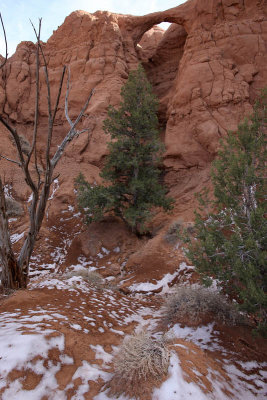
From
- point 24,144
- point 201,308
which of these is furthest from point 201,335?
point 24,144

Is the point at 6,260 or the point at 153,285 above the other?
the point at 6,260

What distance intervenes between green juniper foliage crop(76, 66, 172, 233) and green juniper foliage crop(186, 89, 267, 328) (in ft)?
20.7

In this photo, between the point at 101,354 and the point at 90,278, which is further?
the point at 90,278

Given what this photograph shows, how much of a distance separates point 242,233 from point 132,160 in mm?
8049

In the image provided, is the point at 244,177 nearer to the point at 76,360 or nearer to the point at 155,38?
the point at 76,360

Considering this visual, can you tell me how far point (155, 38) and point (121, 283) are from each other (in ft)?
77.6

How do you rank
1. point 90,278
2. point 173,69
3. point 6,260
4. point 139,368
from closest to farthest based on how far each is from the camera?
1. point 139,368
2. point 6,260
3. point 90,278
4. point 173,69

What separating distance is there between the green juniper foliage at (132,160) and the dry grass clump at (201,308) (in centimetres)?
632

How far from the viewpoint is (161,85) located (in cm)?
1870

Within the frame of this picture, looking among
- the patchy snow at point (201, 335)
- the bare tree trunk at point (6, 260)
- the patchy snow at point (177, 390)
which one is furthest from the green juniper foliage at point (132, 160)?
the patchy snow at point (177, 390)

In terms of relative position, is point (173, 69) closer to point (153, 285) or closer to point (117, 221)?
point (117, 221)

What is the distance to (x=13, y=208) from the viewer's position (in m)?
13.0

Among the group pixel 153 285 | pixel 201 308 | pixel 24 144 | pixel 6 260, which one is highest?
pixel 24 144

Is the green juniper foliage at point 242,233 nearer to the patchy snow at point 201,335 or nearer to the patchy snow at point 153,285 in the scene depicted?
the patchy snow at point 201,335
